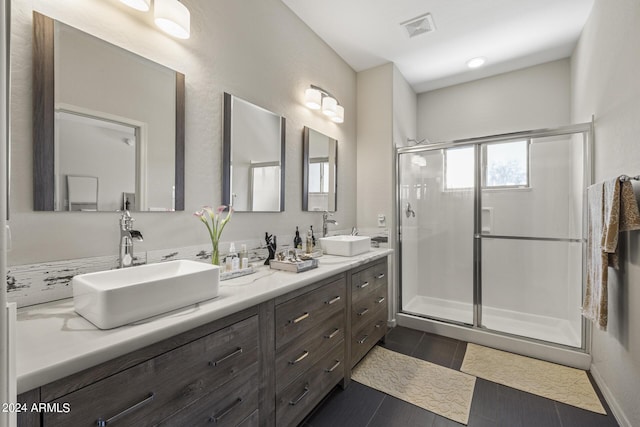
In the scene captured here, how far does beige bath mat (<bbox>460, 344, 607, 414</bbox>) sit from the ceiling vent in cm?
277

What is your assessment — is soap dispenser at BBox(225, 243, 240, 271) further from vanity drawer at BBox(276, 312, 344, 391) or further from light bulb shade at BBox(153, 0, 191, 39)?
light bulb shade at BBox(153, 0, 191, 39)

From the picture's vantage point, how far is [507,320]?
2.82 meters

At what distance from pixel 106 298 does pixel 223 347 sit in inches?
16.9

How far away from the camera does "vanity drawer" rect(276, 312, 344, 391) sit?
1312 millimetres

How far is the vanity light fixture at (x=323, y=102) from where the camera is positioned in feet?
7.52

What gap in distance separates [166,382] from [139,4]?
152 cm

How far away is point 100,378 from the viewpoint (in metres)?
0.72

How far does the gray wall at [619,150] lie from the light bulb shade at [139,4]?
7.79 feet

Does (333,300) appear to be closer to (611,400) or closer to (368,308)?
(368,308)

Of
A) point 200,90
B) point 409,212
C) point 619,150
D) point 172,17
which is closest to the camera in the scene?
point 172,17

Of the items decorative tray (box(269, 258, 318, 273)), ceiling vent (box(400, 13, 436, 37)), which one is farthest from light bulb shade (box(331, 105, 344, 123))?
decorative tray (box(269, 258, 318, 273))

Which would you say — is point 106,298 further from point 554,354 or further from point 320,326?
point 554,354

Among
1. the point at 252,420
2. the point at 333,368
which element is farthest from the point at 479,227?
the point at 252,420

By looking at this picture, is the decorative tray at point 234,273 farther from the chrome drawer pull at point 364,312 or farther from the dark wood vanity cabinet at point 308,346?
the chrome drawer pull at point 364,312
